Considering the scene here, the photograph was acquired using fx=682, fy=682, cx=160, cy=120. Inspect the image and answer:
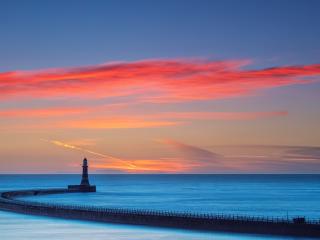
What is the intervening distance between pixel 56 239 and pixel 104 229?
31.0ft

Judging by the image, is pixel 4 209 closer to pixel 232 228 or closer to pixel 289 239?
pixel 232 228

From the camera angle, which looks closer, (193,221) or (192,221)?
(193,221)

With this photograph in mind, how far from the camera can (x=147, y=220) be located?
73.8m

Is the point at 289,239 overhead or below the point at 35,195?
below

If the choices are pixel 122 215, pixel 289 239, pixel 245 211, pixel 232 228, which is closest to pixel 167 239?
pixel 232 228

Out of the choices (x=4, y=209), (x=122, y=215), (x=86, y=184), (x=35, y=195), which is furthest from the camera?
(x=86, y=184)

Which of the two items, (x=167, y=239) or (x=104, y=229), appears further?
(x=104, y=229)

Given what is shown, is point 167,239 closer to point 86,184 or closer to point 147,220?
point 147,220

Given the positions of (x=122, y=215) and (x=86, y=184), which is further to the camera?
(x=86, y=184)

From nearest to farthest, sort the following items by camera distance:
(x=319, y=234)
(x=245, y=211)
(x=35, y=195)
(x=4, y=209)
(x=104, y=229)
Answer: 1. (x=319, y=234)
2. (x=104, y=229)
3. (x=4, y=209)
4. (x=245, y=211)
5. (x=35, y=195)

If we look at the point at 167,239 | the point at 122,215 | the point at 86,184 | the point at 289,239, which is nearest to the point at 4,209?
the point at 122,215

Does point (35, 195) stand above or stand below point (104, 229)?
above

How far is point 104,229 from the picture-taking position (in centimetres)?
7156

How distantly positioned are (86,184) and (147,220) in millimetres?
99827
